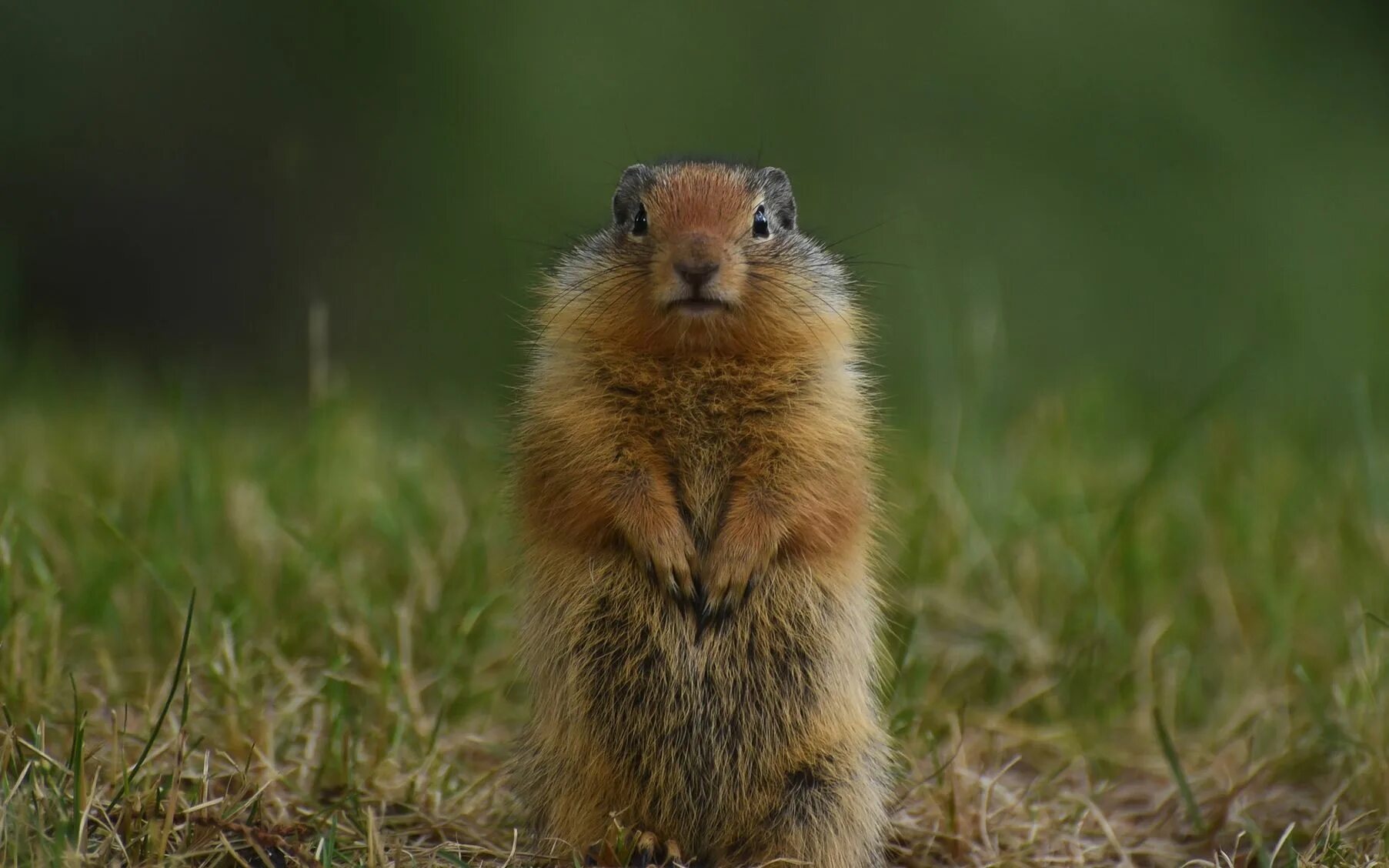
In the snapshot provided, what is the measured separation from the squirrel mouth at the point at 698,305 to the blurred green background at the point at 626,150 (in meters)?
7.69

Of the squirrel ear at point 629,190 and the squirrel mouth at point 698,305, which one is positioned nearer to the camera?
the squirrel mouth at point 698,305

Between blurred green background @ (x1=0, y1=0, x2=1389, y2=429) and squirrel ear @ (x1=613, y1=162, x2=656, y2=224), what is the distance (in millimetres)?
7108

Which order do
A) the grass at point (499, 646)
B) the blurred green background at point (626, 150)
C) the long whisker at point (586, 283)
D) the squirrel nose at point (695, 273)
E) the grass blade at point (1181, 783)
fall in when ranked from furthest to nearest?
the blurred green background at point (626, 150)
the grass blade at point (1181, 783)
the long whisker at point (586, 283)
the grass at point (499, 646)
the squirrel nose at point (695, 273)

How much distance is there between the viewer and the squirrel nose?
4.11m

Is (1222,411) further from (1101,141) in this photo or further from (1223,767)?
(1101,141)

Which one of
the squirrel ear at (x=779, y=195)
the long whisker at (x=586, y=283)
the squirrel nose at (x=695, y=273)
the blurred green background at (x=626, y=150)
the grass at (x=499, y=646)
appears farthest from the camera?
the blurred green background at (x=626, y=150)

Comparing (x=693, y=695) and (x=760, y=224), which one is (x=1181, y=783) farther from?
(x=760, y=224)

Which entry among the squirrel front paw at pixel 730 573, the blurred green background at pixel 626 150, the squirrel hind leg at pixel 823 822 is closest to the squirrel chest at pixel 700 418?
the squirrel front paw at pixel 730 573

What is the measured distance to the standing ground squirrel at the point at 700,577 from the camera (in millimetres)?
4047

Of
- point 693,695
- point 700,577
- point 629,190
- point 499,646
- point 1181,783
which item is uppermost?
point 629,190

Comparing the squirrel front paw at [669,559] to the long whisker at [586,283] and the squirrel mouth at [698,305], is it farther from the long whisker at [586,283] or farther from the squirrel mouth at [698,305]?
the long whisker at [586,283]

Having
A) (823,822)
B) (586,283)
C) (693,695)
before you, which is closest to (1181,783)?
(823,822)

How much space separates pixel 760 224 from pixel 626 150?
8.16 meters

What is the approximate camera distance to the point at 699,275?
13.5 feet
